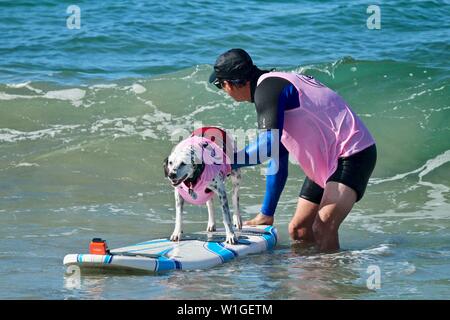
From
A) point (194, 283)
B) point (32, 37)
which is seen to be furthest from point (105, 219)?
point (32, 37)

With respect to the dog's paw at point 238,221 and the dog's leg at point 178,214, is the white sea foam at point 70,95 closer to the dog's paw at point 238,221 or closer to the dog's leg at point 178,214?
the dog's paw at point 238,221

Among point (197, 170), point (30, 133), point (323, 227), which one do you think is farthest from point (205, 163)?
point (30, 133)

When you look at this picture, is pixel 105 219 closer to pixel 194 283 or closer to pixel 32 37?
pixel 194 283

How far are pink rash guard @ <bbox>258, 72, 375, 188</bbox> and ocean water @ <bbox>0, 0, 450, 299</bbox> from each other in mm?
848

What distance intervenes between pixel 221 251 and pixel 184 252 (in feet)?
0.98

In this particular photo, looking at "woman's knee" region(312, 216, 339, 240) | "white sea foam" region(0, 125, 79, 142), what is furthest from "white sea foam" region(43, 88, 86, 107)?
"woman's knee" region(312, 216, 339, 240)

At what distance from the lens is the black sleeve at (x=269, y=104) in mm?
6574

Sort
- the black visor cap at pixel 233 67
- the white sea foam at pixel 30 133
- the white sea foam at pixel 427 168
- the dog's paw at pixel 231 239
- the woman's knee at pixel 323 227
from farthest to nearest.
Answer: the white sea foam at pixel 30 133, the white sea foam at pixel 427 168, the dog's paw at pixel 231 239, the woman's knee at pixel 323 227, the black visor cap at pixel 233 67

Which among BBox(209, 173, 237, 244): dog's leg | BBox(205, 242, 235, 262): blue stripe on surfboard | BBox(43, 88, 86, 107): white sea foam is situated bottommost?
BBox(43, 88, 86, 107): white sea foam

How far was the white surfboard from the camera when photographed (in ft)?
21.6

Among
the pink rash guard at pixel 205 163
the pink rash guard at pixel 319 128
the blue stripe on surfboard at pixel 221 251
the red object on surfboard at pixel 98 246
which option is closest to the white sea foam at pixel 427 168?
the blue stripe on surfboard at pixel 221 251

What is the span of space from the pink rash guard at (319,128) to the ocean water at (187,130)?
0.85m

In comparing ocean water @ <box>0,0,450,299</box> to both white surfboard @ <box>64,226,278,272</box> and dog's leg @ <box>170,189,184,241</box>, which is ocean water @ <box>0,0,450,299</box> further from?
dog's leg @ <box>170,189,184,241</box>
